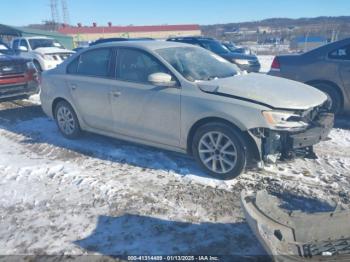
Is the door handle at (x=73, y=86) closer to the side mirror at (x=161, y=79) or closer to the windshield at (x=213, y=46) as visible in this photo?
the side mirror at (x=161, y=79)

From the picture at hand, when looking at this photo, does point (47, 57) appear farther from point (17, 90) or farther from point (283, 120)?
point (283, 120)

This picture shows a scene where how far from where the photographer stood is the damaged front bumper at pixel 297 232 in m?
2.44

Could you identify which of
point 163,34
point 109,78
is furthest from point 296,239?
point 163,34

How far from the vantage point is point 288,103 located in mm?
3770

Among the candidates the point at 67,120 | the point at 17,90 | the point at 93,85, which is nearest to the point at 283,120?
the point at 93,85

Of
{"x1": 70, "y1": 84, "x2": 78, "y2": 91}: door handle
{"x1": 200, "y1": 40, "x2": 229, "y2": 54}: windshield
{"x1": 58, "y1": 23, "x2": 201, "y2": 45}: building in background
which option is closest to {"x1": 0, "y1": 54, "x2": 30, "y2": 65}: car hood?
{"x1": 70, "y1": 84, "x2": 78, "y2": 91}: door handle

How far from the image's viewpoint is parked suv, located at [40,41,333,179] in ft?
12.4

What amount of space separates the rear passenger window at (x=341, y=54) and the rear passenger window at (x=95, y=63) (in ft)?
13.9

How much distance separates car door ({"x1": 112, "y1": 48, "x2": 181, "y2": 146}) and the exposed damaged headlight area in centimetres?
111

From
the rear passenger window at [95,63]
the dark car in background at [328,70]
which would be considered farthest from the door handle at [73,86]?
the dark car in background at [328,70]

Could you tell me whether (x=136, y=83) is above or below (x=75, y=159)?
above

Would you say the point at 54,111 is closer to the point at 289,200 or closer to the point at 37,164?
the point at 37,164

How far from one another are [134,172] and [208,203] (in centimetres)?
128

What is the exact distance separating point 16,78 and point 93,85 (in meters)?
3.87
